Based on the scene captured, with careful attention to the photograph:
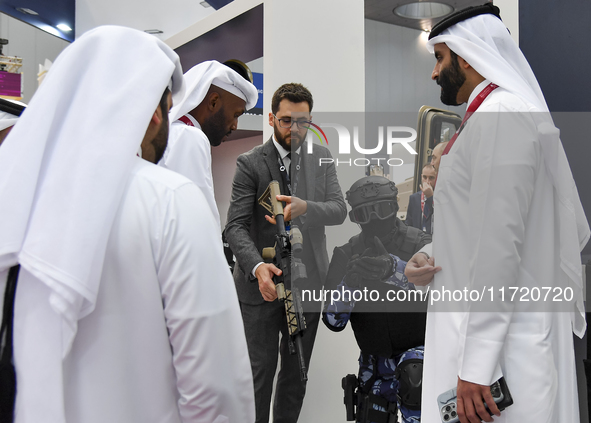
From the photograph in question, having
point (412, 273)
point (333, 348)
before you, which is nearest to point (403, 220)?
point (412, 273)

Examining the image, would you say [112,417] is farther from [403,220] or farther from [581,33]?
[581,33]

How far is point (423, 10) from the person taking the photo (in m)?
9.07

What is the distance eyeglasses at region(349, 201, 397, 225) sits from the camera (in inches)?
76.2

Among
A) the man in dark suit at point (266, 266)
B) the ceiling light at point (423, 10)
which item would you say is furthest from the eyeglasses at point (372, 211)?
the ceiling light at point (423, 10)

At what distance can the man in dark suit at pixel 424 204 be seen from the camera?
187cm

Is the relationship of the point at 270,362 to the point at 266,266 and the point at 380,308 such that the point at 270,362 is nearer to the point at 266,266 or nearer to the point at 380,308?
the point at 266,266

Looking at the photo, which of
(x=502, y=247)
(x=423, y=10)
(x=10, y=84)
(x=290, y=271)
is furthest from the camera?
(x=423, y=10)

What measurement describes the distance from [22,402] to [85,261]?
1.08 feet

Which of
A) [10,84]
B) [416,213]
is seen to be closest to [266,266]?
[416,213]

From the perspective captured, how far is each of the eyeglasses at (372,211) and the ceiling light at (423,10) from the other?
770 centimetres

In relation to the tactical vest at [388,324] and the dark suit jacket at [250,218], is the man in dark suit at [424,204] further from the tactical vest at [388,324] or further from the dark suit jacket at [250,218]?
the dark suit jacket at [250,218]

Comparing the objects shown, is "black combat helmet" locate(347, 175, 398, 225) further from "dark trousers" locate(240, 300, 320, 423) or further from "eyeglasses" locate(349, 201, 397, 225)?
"dark trousers" locate(240, 300, 320, 423)

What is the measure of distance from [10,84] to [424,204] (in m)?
4.83

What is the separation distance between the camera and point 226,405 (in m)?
1.13
